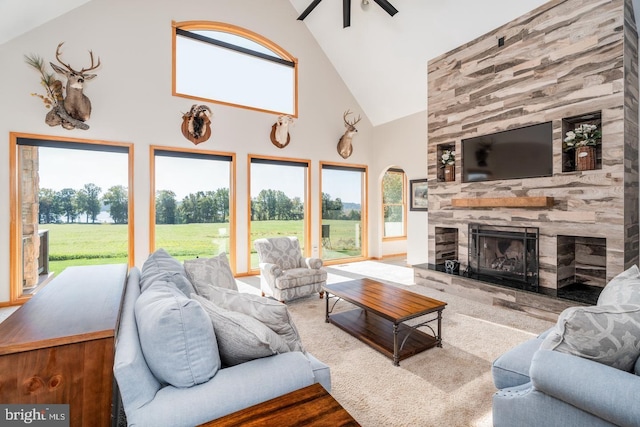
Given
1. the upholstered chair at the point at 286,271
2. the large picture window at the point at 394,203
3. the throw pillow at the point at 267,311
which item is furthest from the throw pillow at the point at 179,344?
the large picture window at the point at 394,203

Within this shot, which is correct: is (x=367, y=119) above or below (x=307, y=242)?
above

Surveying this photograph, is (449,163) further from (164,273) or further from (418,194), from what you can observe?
(164,273)

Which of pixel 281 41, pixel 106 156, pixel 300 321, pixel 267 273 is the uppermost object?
pixel 281 41

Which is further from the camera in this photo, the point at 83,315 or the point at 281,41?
the point at 281,41

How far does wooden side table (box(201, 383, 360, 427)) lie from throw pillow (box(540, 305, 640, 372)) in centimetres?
114

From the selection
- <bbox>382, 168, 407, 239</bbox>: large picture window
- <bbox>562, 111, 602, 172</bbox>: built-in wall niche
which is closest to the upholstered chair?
<bbox>562, 111, 602, 172</bbox>: built-in wall niche

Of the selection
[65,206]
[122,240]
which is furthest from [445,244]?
[65,206]

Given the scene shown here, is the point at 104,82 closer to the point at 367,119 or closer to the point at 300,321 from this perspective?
the point at 300,321

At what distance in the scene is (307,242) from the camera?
6.44m

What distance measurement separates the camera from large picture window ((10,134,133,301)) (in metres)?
4.14

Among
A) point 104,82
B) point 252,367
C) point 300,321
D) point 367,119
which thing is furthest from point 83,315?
point 367,119

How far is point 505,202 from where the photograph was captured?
4.09 metres

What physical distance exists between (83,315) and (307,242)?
5078 millimetres
